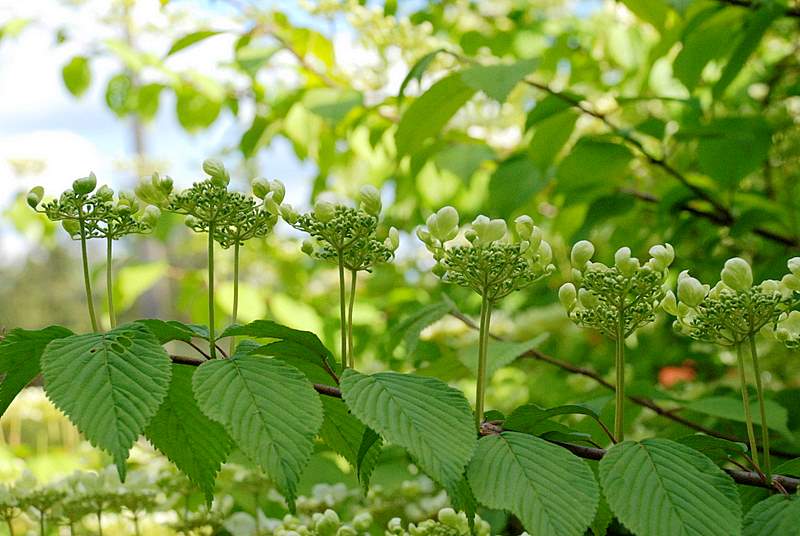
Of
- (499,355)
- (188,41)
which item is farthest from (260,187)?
(188,41)

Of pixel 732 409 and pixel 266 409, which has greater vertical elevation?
pixel 266 409

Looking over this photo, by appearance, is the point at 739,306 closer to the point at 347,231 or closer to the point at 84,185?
the point at 347,231

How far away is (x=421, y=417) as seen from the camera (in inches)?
17.3

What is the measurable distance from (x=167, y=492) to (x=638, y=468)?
0.56 metres

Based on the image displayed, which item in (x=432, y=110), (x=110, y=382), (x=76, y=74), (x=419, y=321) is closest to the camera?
(x=110, y=382)

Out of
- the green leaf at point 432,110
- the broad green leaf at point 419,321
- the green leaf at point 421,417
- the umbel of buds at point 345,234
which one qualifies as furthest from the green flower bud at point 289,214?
the green leaf at point 432,110

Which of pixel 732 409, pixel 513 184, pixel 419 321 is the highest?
pixel 513 184

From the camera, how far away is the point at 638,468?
0.44 meters

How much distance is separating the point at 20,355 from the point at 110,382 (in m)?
0.10

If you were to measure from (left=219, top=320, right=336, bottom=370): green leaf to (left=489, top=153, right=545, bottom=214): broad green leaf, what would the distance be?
2.54ft

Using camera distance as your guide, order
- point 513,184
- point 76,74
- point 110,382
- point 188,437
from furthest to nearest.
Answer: point 76,74 < point 513,184 < point 188,437 < point 110,382

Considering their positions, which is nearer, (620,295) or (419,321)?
(620,295)

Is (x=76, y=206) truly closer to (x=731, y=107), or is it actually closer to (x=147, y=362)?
(x=147, y=362)

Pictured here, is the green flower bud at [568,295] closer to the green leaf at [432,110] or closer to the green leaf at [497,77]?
the green leaf at [497,77]
